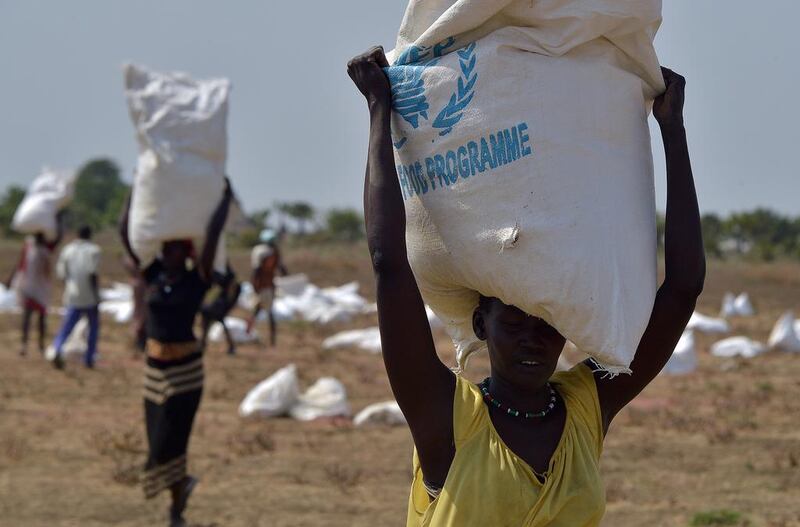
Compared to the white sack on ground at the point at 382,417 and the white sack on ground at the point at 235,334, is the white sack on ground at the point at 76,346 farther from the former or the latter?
the white sack on ground at the point at 382,417

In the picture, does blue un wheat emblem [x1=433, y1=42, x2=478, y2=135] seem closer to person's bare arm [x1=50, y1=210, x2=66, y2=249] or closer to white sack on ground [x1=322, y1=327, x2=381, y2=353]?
person's bare arm [x1=50, y1=210, x2=66, y2=249]

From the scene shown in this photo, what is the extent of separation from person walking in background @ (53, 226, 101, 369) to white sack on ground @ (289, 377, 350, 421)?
3048mm

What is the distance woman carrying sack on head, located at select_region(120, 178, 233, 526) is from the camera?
573 centimetres

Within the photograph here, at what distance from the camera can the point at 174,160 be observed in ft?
19.1

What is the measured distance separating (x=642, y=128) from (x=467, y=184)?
38cm

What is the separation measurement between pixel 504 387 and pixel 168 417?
3.61 metres

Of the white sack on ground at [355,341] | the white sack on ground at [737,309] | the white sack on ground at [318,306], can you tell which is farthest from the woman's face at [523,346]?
the white sack on ground at [737,309]

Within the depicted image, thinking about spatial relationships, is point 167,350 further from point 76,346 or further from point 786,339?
point 786,339

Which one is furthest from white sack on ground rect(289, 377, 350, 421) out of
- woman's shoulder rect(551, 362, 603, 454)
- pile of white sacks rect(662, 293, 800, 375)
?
woman's shoulder rect(551, 362, 603, 454)

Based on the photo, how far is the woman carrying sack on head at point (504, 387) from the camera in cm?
222

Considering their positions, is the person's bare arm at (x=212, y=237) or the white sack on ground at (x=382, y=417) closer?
the person's bare arm at (x=212, y=237)

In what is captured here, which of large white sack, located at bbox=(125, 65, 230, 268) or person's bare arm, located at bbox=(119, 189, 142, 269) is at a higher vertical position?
large white sack, located at bbox=(125, 65, 230, 268)

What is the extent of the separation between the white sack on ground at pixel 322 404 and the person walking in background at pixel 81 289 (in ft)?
10.0

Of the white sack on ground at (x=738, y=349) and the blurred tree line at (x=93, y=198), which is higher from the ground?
the white sack on ground at (x=738, y=349)
